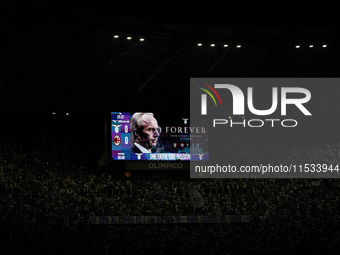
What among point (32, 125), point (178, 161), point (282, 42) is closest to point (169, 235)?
point (178, 161)

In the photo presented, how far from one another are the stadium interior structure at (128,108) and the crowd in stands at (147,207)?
0.09 meters

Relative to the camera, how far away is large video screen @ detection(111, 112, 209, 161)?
3553 cm

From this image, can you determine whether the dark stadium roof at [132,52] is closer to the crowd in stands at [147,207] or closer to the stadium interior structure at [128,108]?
the stadium interior structure at [128,108]

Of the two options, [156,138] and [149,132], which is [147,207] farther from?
[149,132]

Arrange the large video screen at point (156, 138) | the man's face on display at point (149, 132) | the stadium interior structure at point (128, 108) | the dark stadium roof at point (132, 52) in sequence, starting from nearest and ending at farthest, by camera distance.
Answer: the stadium interior structure at point (128, 108), the dark stadium roof at point (132, 52), the large video screen at point (156, 138), the man's face on display at point (149, 132)

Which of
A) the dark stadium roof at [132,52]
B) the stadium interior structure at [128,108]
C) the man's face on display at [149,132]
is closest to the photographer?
the stadium interior structure at [128,108]

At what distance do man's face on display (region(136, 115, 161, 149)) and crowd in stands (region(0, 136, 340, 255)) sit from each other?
290cm

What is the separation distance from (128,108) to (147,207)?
6.61 m

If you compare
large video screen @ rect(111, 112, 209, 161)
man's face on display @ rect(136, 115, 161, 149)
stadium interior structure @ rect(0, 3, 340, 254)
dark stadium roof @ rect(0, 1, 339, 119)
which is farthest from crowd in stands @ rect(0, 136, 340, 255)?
dark stadium roof @ rect(0, 1, 339, 119)

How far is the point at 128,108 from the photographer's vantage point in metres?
35.7

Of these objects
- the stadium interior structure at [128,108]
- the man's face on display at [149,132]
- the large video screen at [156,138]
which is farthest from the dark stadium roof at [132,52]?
the man's face on display at [149,132]

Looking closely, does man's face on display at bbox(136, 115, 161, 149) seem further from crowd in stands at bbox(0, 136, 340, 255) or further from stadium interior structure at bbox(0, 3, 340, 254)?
crowd in stands at bbox(0, 136, 340, 255)

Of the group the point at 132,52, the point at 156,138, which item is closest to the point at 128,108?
the point at 156,138

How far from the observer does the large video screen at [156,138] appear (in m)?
35.5
